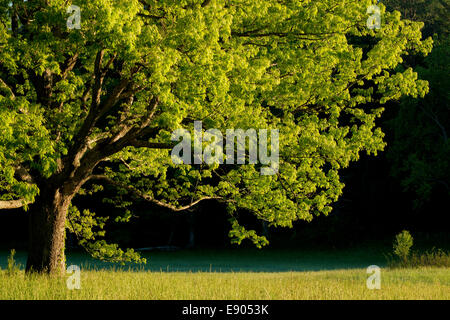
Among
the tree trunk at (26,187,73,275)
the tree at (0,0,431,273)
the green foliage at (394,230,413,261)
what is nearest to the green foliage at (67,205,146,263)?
the tree at (0,0,431,273)

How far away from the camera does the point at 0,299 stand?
9203 mm

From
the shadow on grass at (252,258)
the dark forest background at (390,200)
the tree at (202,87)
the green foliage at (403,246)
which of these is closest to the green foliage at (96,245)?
the tree at (202,87)

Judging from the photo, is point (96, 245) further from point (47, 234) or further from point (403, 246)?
point (403, 246)

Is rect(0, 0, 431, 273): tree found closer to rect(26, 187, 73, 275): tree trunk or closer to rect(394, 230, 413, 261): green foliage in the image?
rect(26, 187, 73, 275): tree trunk

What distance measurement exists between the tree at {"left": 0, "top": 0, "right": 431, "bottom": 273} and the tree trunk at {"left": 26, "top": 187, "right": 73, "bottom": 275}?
0.03 meters

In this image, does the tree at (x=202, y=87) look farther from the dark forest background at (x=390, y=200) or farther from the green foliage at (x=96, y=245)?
the dark forest background at (x=390, y=200)

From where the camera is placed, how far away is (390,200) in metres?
42.5

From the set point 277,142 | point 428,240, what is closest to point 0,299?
point 277,142

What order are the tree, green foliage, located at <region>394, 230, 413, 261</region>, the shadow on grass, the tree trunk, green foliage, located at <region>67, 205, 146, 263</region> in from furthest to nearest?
1. the shadow on grass
2. green foliage, located at <region>394, 230, 413, 261</region>
3. green foliage, located at <region>67, 205, 146, 263</region>
4. the tree trunk
5. the tree

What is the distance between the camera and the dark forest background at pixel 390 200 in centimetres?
3600

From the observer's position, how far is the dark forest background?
36.0 metres

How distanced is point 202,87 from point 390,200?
117 ft

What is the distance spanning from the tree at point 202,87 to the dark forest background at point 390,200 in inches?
925
